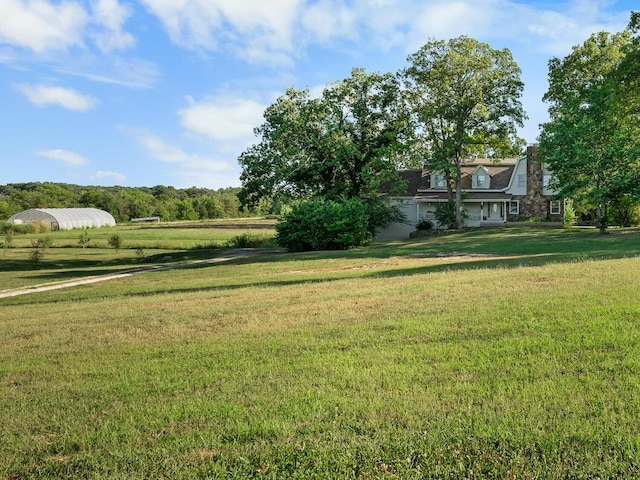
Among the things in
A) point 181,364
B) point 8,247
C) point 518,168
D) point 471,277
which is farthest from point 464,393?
point 518,168

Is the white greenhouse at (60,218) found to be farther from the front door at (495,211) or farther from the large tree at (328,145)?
the front door at (495,211)

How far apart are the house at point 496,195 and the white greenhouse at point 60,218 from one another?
1853 inches

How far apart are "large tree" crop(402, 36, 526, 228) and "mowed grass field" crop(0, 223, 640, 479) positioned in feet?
101

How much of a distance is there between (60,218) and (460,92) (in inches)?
2144

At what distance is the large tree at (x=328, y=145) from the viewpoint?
114ft

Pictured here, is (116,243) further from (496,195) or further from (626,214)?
(626,214)

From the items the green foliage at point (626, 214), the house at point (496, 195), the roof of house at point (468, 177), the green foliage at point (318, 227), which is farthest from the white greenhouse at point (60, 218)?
the green foliage at point (626, 214)

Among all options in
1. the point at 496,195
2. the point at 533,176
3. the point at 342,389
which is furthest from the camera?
the point at 496,195

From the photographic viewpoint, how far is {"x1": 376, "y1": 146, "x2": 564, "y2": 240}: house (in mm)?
46156

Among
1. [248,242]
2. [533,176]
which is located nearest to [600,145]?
[533,176]

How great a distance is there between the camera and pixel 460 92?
38781 mm

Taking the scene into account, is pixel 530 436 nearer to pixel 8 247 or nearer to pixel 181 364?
pixel 181 364

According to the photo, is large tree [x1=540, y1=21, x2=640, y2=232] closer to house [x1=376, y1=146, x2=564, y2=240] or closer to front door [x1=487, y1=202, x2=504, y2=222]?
house [x1=376, y1=146, x2=564, y2=240]

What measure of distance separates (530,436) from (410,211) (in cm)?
4197
